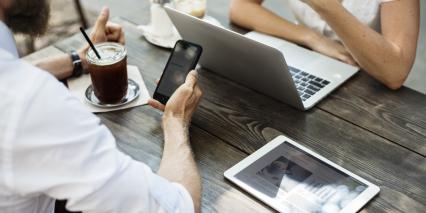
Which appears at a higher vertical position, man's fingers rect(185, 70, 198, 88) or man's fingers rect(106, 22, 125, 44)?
man's fingers rect(185, 70, 198, 88)

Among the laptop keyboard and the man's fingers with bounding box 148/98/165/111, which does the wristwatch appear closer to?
the man's fingers with bounding box 148/98/165/111

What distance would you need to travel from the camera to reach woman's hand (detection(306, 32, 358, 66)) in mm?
1393

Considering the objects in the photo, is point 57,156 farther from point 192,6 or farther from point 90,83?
point 192,6

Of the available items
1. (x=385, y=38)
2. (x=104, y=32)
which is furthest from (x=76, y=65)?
(x=385, y=38)

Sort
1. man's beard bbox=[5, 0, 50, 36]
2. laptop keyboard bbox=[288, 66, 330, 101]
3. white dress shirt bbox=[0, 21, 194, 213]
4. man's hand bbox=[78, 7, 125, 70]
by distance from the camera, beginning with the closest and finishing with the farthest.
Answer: white dress shirt bbox=[0, 21, 194, 213] < man's beard bbox=[5, 0, 50, 36] < laptop keyboard bbox=[288, 66, 330, 101] < man's hand bbox=[78, 7, 125, 70]

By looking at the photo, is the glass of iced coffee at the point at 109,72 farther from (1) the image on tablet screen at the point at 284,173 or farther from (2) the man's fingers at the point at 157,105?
(1) the image on tablet screen at the point at 284,173

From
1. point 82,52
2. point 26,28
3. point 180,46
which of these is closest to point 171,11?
point 180,46

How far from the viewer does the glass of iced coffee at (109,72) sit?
45.0 inches

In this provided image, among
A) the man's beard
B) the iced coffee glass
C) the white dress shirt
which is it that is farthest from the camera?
the iced coffee glass

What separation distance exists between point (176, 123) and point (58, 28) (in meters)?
0.98

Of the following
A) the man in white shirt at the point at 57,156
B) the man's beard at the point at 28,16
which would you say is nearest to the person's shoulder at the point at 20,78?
the man in white shirt at the point at 57,156

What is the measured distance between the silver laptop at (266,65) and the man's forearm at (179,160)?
0.24 metres

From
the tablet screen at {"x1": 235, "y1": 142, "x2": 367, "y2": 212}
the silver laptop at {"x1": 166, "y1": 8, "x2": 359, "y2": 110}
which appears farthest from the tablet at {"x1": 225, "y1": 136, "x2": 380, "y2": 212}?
the silver laptop at {"x1": 166, "y1": 8, "x2": 359, "y2": 110}

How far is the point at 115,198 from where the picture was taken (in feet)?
2.35
